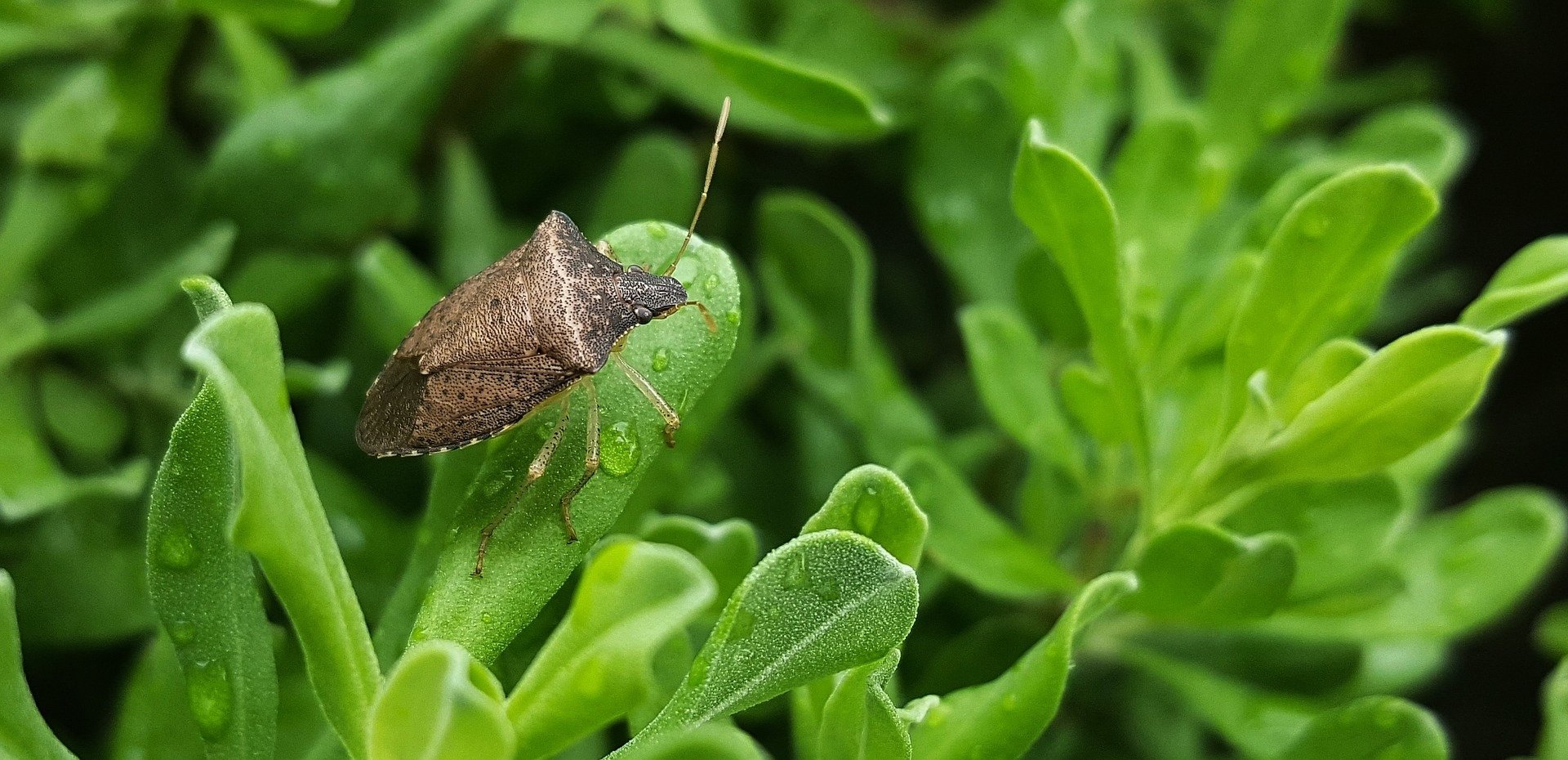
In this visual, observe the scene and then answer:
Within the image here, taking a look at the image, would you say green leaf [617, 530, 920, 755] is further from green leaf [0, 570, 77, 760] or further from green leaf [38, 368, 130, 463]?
green leaf [38, 368, 130, 463]

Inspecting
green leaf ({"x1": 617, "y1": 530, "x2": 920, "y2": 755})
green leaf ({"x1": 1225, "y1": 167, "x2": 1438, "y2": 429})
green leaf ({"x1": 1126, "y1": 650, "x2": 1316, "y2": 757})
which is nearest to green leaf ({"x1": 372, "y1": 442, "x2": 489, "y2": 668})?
green leaf ({"x1": 617, "y1": 530, "x2": 920, "y2": 755})

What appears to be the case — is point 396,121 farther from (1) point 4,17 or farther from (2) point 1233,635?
(2) point 1233,635

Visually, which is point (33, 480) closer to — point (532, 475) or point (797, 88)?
point (532, 475)

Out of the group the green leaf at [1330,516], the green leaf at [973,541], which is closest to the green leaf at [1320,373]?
the green leaf at [1330,516]

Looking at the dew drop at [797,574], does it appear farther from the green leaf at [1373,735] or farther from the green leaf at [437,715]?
the green leaf at [1373,735]

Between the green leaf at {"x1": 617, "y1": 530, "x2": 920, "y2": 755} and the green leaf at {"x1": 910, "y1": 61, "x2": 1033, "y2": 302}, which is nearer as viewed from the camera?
the green leaf at {"x1": 617, "y1": 530, "x2": 920, "y2": 755}

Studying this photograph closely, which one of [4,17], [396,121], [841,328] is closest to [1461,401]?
[841,328]

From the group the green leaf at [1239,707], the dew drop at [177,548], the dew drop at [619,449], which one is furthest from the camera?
the green leaf at [1239,707]

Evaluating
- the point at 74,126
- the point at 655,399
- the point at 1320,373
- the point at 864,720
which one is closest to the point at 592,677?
the point at 864,720
